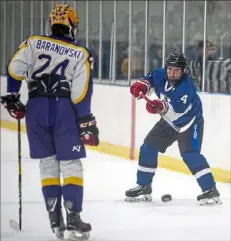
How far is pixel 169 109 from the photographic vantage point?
298 cm

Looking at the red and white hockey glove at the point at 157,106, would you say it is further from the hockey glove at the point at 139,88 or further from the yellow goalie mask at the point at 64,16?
the yellow goalie mask at the point at 64,16

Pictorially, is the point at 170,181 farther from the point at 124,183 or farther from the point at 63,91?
the point at 63,91

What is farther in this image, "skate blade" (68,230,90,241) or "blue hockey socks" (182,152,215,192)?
"blue hockey socks" (182,152,215,192)

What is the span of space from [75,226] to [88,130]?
0.33 m

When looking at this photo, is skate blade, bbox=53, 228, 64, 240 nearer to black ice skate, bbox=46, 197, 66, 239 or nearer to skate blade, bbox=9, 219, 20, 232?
black ice skate, bbox=46, 197, 66, 239

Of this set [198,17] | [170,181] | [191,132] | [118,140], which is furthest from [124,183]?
[198,17]

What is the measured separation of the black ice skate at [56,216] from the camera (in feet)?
9.48

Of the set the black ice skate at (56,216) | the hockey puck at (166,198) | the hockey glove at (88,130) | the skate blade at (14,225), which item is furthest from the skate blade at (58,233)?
the hockey puck at (166,198)

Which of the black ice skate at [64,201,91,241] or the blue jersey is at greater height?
the blue jersey

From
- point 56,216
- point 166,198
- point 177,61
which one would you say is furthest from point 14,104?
point 166,198

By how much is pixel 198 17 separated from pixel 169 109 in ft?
3.33

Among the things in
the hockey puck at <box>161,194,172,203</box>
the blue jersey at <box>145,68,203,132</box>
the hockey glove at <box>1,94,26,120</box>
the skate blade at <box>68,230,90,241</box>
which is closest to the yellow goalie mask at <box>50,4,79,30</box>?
the hockey glove at <box>1,94,26,120</box>

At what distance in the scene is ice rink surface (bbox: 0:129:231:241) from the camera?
2.94m

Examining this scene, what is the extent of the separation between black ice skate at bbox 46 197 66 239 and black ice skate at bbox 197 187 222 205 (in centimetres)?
54
